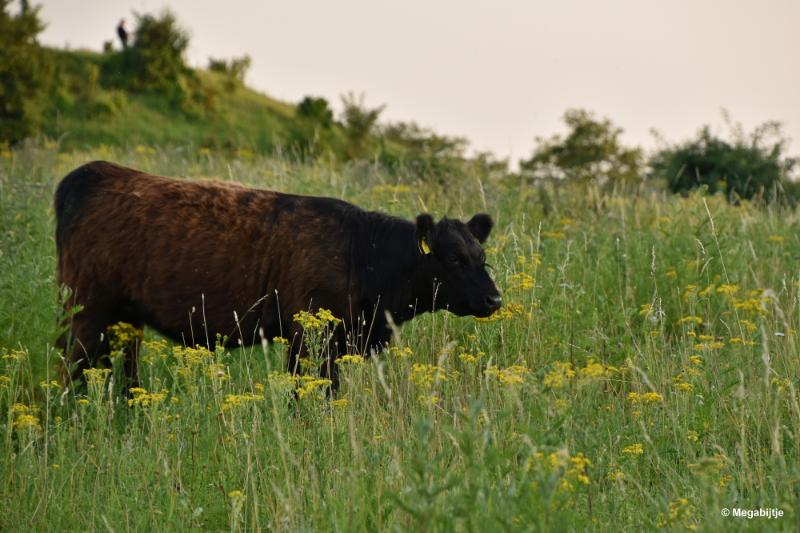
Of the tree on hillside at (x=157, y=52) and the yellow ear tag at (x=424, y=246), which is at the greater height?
the tree on hillside at (x=157, y=52)

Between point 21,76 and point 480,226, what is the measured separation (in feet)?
97.1

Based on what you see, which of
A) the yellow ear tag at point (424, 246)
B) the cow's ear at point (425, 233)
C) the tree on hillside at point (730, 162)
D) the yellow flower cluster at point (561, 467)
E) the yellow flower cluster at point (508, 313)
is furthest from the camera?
the tree on hillside at point (730, 162)

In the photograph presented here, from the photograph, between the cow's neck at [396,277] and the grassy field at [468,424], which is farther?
the cow's neck at [396,277]

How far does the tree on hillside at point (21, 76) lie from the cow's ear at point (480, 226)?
89.7 ft

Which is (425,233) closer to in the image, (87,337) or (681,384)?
(681,384)

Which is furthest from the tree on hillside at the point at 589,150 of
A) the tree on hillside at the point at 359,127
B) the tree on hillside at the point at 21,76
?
the tree on hillside at the point at 21,76

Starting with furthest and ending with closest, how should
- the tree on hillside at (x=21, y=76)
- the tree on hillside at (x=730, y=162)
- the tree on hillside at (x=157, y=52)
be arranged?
the tree on hillside at (x=157, y=52) < the tree on hillside at (x=21, y=76) < the tree on hillside at (x=730, y=162)

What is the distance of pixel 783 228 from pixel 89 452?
871cm

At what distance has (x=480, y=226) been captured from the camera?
7.76m

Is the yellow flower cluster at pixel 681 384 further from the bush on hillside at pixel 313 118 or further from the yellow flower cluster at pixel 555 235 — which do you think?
the bush on hillside at pixel 313 118

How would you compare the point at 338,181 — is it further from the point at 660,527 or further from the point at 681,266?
the point at 660,527

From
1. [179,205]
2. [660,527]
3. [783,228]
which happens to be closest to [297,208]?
[179,205]

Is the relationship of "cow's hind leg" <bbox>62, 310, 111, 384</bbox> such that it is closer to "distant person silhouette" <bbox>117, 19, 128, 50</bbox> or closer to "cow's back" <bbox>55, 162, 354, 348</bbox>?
"cow's back" <bbox>55, 162, 354, 348</bbox>

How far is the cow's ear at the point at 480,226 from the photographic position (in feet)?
25.2
